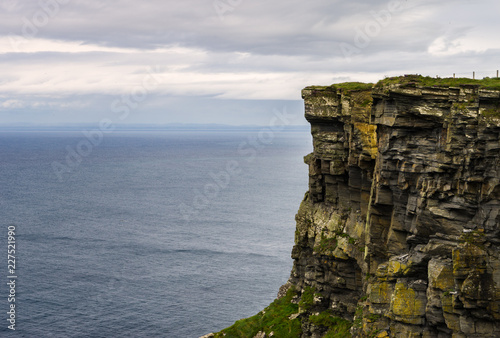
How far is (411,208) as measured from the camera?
46.0 meters

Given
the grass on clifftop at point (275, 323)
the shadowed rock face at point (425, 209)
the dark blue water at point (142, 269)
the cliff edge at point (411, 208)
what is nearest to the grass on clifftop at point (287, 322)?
the grass on clifftop at point (275, 323)

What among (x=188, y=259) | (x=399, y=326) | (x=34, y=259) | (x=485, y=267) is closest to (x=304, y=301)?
(x=399, y=326)

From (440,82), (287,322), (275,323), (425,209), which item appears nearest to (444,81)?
(440,82)

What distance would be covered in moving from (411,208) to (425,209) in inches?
80.3

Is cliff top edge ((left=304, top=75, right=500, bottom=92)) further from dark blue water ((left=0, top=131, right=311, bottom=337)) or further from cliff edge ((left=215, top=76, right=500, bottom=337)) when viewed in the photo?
dark blue water ((left=0, top=131, right=311, bottom=337))

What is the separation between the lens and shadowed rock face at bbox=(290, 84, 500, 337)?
38.8m

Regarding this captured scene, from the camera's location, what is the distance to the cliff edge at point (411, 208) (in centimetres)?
3891

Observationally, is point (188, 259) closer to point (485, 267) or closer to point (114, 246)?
point (114, 246)

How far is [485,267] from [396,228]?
11.2 metres

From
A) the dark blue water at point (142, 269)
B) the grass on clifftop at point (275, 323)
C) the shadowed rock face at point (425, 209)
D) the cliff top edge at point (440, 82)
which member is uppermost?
the cliff top edge at point (440, 82)

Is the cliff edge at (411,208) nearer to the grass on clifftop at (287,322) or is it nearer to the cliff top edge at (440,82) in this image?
the cliff top edge at (440,82)

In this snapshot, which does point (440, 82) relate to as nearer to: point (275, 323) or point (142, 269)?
point (275, 323)

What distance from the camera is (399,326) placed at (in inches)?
1710

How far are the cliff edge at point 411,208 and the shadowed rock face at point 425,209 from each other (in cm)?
8
